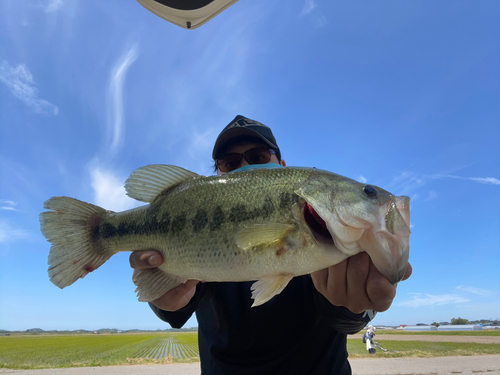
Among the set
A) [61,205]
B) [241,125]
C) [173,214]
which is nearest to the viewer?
[173,214]

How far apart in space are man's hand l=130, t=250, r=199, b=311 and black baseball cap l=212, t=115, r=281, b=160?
8.12 feet

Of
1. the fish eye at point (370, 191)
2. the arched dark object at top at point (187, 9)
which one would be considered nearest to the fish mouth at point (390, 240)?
the fish eye at point (370, 191)

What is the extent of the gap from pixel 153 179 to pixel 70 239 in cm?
100

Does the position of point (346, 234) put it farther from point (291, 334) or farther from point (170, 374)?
point (170, 374)

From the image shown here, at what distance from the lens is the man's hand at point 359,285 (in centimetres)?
208

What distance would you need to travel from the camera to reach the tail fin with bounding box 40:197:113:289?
2561 millimetres

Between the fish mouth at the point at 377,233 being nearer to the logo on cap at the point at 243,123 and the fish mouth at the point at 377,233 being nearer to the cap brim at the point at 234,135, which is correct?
the cap brim at the point at 234,135

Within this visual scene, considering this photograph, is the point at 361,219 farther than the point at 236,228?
No

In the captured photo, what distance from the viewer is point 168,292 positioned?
3.00 m

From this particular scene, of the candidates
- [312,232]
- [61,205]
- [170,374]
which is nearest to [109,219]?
[61,205]

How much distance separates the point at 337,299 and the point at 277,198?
3.92 ft

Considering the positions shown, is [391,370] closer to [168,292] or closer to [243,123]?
[243,123]

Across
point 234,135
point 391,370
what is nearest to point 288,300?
point 234,135

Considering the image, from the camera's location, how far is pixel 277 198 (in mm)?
2199
